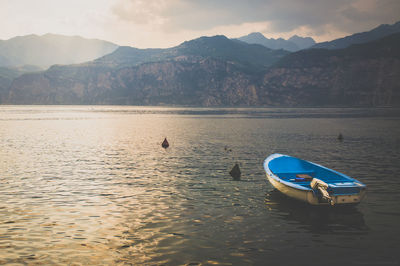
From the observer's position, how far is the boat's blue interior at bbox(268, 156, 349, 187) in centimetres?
2164

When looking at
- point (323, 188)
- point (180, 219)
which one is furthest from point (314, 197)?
point (180, 219)

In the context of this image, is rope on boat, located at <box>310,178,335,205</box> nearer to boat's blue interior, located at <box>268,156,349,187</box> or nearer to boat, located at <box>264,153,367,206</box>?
boat, located at <box>264,153,367,206</box>

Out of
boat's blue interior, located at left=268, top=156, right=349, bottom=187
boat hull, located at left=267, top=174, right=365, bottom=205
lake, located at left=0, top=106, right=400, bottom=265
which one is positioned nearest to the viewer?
lake, located at left=0, top=106, right=400, bottom=265

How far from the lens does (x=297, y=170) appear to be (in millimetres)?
24281

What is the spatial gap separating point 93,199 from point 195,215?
7.54m

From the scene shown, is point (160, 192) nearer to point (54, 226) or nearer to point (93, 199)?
point (93, 199)

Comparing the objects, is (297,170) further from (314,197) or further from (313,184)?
(314,197)

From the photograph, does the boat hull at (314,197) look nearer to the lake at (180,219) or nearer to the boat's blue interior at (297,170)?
the lake at (180,219)

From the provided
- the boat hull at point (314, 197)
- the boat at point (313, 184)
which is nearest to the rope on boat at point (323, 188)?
the boat at point (313, 184)

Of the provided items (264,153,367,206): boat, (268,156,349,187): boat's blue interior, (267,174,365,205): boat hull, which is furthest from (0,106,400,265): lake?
(268,156,349,187): boat's blue interior

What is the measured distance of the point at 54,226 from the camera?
16250 millimetres

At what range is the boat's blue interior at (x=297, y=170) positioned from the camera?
21641 mm

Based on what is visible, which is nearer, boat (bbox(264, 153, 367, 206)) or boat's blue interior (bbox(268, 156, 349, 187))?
boat (bbox(264, 153, 367, 206))

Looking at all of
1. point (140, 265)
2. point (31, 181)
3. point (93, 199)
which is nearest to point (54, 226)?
point (93, 199)
